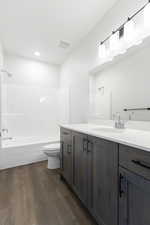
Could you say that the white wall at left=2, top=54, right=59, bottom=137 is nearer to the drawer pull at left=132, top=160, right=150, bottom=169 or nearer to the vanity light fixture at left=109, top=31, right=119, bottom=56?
the vanity light fixture at left=109, top=31, right=119, bottom=56

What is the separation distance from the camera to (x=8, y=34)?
2.28 metres

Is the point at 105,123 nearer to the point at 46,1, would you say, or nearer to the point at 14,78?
the point at 46,1

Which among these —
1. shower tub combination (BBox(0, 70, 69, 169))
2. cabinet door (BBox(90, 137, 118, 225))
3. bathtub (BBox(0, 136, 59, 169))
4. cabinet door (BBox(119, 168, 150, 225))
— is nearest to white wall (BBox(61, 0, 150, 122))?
shower tub combination (BBox(0, 70, 69, 169))

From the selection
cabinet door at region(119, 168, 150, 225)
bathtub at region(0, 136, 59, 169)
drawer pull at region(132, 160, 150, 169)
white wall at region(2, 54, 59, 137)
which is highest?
white wall at region(2, 54, 59, 137)

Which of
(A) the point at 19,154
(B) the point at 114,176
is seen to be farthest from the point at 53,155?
(B) the point at 114,176

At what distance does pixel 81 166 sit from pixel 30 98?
2.56 m

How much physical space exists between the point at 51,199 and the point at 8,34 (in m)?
2.84

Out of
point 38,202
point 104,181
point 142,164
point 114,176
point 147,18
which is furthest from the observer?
point 38,202

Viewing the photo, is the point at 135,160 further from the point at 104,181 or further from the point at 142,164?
the point at 104,181

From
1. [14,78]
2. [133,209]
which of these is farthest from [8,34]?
[133,209]

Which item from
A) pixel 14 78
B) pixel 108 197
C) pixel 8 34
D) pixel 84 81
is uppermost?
pixel 8 34

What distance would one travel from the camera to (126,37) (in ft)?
4.58

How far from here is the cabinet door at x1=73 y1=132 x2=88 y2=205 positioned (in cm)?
127

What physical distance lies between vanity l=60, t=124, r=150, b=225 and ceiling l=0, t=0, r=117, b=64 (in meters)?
1.74
